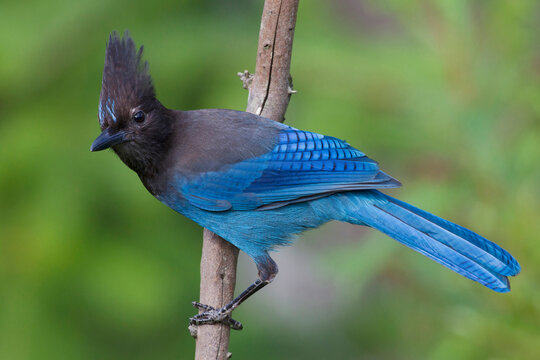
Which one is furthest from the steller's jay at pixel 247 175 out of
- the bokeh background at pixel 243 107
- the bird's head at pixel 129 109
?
the bokeh background at pixel 243 107

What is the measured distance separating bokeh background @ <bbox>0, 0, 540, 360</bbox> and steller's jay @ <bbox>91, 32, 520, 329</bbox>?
39 cm

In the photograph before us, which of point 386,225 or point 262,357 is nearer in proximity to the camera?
point 386,225

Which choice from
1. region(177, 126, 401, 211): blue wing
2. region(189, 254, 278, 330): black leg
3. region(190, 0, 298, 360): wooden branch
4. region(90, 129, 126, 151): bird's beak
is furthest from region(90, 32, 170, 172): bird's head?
region(189, 254, 278, 330): black leg

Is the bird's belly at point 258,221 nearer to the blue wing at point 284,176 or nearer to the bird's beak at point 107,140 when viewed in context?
the blue wing at point 284,176

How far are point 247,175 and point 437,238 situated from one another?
892 millimetres

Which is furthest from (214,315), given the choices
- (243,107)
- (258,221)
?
(243,107)

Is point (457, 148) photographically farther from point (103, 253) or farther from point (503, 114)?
point (103, 253)

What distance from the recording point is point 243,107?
4.10 meters

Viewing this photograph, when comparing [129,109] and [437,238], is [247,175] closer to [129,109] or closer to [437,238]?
[129,109]

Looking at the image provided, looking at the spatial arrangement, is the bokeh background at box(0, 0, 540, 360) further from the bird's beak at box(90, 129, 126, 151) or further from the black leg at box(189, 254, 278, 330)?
the bird's beak at box(90, 129, 126, 151)

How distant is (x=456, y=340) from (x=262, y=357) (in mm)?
1480

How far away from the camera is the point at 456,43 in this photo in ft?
11.9

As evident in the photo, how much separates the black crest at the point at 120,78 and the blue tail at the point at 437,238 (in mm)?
1029

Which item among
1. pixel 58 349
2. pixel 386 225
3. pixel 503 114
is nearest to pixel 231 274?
pixel 386 225
